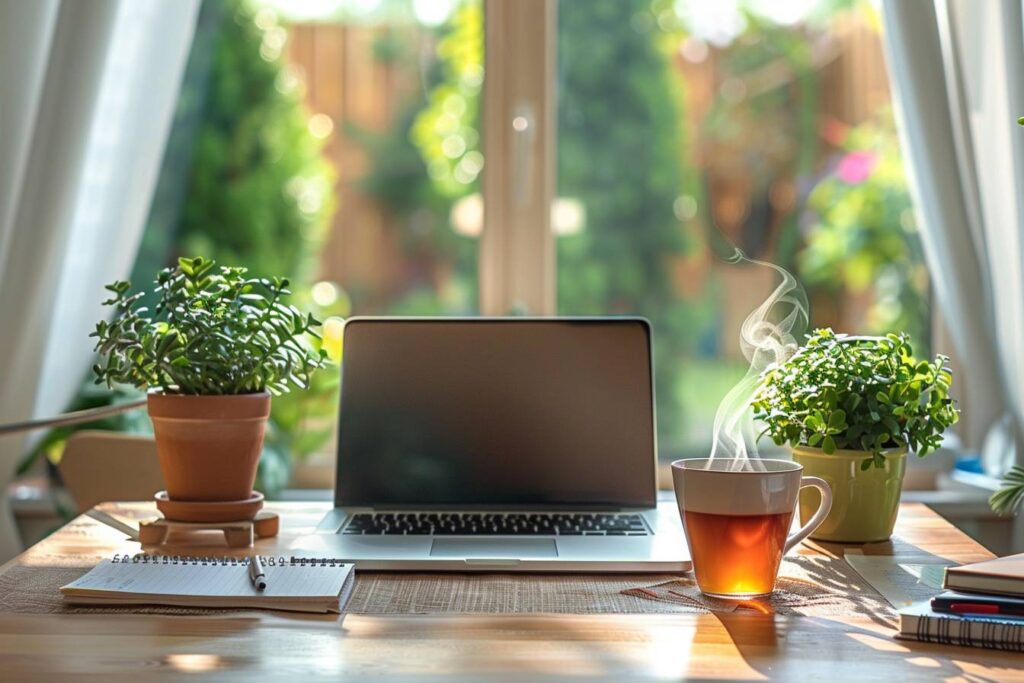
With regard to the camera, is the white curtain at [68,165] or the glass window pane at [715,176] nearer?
the white curtain at [68,165]

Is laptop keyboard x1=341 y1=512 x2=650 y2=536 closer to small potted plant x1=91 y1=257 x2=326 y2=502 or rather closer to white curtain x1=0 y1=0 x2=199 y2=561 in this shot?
small potted plant x1=91 y1=257 x2=326 y2=502

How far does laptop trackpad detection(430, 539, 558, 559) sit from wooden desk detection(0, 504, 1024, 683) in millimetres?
172

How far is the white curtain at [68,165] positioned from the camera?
1855 mm

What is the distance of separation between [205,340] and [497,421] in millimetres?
386

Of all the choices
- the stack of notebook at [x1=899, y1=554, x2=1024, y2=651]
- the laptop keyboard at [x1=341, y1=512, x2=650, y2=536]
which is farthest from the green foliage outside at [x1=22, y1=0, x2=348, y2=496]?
the stack of notebook at [x1=899, y1=554, x2=1024, y2=651]

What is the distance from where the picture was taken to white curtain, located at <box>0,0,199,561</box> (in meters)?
1.86

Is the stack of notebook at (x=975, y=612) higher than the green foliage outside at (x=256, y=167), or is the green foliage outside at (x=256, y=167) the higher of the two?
the green foliage outside at (x=256, y=167)

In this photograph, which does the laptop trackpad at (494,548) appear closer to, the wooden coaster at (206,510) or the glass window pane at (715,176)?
the wooden coaster at (206,510)

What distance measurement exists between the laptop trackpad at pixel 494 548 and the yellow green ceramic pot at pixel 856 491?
12.0 inches

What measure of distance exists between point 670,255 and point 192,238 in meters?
→ 0.91

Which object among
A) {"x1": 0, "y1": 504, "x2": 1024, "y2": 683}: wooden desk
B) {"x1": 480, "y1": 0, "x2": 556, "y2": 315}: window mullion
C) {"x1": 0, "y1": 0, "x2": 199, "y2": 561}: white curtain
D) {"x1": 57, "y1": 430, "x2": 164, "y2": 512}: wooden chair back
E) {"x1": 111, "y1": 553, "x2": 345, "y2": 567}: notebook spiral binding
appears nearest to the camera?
{"x1": 0, "y1": 504, "x2": 1024, "y2": 683}: wooden desk

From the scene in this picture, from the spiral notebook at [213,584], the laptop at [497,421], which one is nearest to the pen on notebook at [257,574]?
the spiral notebook at [213,584]

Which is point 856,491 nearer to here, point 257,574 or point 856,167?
point 257,574

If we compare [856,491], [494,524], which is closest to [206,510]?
[494,524]
